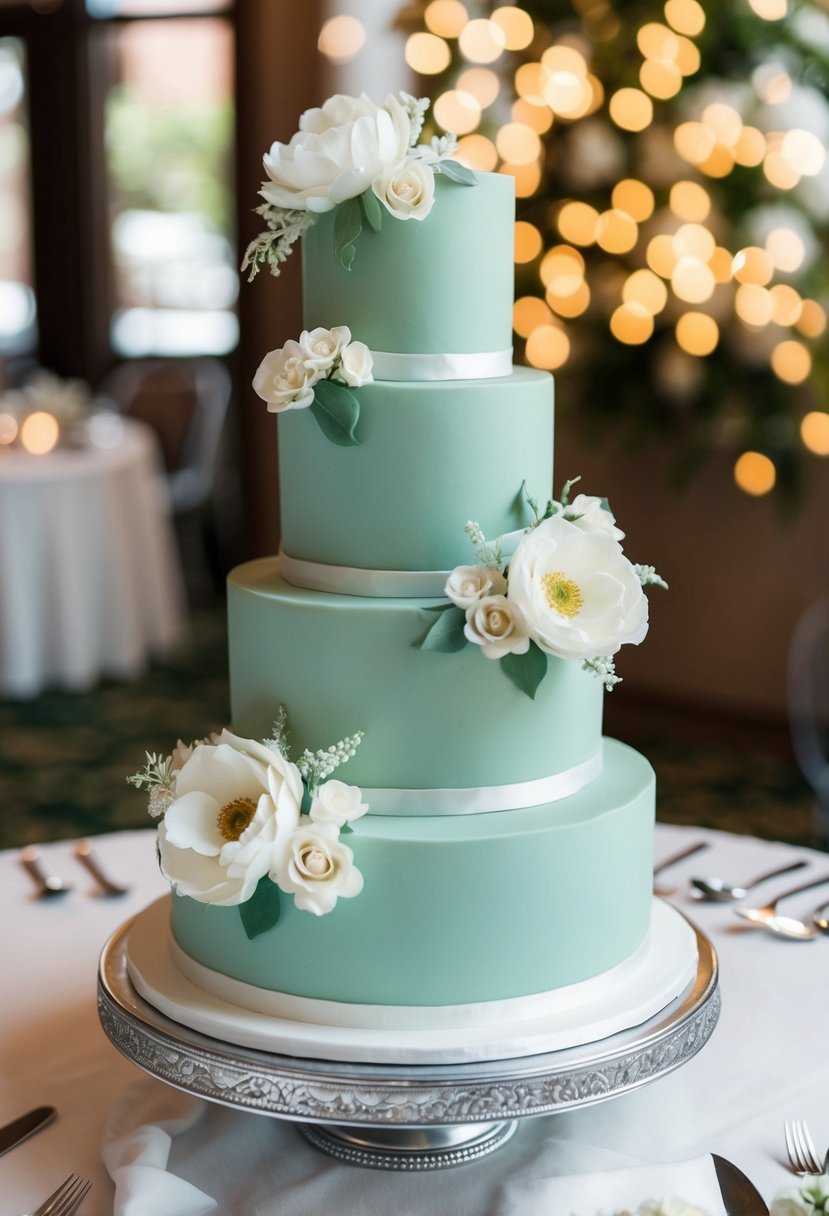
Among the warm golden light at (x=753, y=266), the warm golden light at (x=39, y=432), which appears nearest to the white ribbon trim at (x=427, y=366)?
the warm golden light at (x=753, y=266)

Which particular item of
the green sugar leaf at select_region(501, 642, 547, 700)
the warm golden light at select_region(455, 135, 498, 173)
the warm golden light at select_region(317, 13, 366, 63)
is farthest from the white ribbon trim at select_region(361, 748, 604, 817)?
the warm golden light at select_region(317, 13, 366, 63)

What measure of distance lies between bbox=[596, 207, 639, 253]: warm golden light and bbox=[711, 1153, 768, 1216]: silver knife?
3.89 m

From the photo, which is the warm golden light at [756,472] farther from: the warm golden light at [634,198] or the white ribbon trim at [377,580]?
the white ribbon trim at [377,580]

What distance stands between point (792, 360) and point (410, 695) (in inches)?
138

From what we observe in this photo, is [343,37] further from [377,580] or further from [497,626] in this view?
[497,626]

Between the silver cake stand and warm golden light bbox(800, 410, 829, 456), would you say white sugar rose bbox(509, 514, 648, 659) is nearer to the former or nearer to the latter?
the silver cake stand

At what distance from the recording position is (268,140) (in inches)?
283

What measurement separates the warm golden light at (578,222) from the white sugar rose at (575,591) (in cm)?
372

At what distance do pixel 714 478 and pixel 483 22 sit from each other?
188 centimetres

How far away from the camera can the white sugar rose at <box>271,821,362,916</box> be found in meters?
1.31

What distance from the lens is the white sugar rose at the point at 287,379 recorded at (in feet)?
4.70

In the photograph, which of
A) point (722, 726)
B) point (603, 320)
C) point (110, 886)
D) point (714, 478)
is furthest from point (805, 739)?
point (110, 886)

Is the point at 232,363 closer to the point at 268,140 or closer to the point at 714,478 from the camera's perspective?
the point at 268,140

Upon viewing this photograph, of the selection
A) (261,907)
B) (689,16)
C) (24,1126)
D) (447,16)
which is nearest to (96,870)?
(24,1126)
